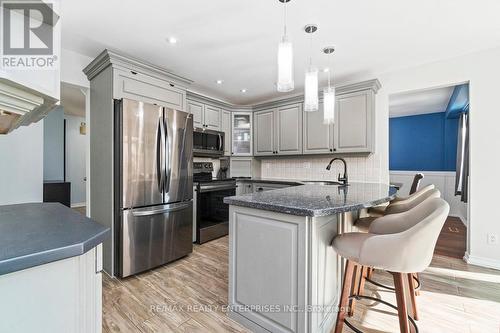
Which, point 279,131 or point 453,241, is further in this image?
point 279,131

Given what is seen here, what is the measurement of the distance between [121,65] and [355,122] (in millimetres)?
3052

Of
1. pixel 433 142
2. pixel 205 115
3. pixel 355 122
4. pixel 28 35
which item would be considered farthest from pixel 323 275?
pixel 433 142

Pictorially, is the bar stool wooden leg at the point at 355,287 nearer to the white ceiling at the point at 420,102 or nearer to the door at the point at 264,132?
the door at the point at 264,132

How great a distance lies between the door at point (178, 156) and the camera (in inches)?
106

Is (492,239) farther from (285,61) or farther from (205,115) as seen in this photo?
(205,115)

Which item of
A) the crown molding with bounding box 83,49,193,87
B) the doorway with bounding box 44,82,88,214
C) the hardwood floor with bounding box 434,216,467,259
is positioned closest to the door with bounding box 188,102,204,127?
the crown molding with bounding box 83,49,193,87

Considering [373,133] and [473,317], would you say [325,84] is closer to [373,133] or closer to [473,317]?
[373,133]

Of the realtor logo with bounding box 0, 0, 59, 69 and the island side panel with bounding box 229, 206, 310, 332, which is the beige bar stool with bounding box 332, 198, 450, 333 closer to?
the island side panel with bounding box 229, 206, 310, 332

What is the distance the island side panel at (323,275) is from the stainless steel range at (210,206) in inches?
85.0

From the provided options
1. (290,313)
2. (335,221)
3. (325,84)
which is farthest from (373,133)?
(290,313)

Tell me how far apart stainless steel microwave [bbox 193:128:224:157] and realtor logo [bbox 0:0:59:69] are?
87.8 inches

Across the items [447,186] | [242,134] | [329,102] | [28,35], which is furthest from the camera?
[447,186]

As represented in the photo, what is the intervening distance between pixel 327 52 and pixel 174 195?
2.48 metres

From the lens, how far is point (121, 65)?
2430mm
